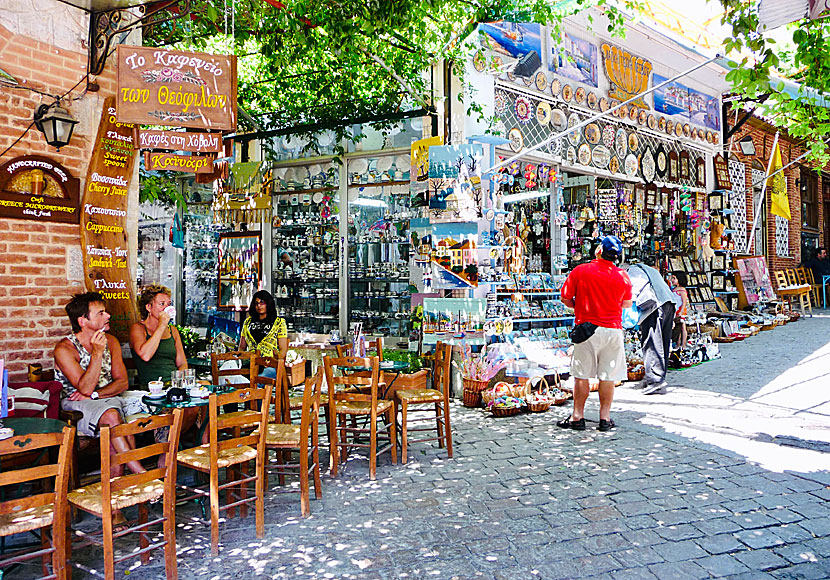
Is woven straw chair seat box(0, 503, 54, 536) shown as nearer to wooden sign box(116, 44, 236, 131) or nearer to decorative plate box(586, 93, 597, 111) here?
wooden sign box(116, 44, 236, 131)

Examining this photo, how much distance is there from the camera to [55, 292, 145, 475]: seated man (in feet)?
14.6

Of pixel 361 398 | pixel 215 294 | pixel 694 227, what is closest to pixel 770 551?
pixel 361 398

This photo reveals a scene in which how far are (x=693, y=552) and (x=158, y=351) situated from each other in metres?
4.37

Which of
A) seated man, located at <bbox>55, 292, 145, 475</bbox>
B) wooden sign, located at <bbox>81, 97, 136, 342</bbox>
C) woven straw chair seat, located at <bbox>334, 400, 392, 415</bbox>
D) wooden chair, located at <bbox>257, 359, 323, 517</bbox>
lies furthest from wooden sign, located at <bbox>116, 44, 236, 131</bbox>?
woven straw chair seat, located at <bbox>334, 400, 392, 415</bbox>

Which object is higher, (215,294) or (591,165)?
(591,165)

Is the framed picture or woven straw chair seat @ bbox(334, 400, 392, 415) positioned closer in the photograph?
woven straw chair seat @ bbox(334, 400, 392, 415)

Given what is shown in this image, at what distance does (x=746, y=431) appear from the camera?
6082mm

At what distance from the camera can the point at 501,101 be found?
29.4 feet

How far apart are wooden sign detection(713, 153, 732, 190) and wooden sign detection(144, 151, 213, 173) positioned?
11.9 m

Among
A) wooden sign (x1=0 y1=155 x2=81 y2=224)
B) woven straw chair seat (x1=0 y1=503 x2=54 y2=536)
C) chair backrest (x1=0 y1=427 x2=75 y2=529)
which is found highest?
wooden sign (x1=0 y1=155 x2=81 y2=224)

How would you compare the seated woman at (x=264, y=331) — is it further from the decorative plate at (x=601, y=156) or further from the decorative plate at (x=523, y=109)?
the decorative plate at (x=601, y=156)

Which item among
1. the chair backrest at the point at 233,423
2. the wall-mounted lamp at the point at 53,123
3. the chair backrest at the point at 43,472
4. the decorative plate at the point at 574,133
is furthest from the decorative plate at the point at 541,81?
the chair backrest at the point at 43,472

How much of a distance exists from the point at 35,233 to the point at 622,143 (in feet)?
30.9

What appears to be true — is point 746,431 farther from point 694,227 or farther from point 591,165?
point 694,227
